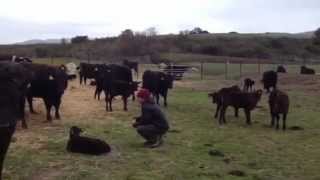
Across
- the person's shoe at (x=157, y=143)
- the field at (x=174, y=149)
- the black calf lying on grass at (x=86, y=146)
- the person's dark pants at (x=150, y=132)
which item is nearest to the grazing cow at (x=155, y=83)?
the field at (x=174, y=149)

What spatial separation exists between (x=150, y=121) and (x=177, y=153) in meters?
1.08

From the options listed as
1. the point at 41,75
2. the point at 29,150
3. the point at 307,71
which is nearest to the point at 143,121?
the point at 29,150

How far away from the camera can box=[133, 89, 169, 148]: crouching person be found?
547 inches

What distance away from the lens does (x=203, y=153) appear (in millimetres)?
13586

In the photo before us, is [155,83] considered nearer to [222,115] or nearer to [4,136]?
[222,115]

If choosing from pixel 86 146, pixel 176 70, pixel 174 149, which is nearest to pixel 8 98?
pixel 86 146

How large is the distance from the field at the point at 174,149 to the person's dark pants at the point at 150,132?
0.28m

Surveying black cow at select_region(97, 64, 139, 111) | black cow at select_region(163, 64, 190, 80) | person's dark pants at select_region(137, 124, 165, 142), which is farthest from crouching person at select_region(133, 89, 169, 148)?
black cow at select_region(163, 64, 190, 80)

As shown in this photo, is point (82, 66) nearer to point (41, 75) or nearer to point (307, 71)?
point (41, 75)

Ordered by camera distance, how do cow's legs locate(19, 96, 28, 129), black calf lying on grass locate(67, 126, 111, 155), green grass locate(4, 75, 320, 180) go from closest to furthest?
green grass locate(4, 75, 320, 180)
cow's legs locate(19, 96, 28, 129)
black calf lying on grass locate(67, 126, 111, 155)

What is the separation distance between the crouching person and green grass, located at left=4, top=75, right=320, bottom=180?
30 cm

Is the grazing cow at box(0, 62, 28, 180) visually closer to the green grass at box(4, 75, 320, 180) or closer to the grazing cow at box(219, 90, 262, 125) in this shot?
the green grass at box(4, 75, 320, 180)

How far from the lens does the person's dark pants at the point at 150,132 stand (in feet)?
45.9

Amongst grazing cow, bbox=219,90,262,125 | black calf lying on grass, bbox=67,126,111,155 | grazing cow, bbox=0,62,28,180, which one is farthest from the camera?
grazing cow, bbox=219,90,262,125
